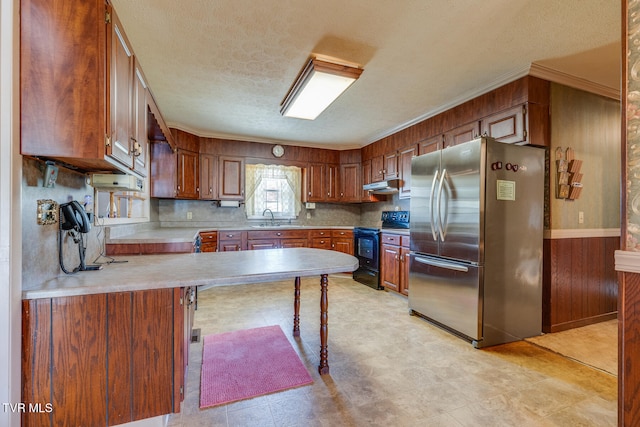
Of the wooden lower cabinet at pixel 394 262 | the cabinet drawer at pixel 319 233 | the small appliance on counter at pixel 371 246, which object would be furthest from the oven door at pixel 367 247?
the cabinet drawer at pixel 319 233

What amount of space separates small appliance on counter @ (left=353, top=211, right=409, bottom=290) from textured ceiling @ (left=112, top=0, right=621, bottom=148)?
1697 mm

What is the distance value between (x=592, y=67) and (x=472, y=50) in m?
1.22

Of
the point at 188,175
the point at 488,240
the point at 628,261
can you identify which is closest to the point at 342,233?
the point at 188,175

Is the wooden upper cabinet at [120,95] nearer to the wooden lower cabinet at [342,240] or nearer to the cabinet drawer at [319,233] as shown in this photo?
the cabinet drawer at [319,233]

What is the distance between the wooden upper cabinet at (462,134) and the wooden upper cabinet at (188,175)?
12.0 feet

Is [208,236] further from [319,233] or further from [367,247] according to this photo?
[367,247]

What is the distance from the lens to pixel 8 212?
1.11 meters

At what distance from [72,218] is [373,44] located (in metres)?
2.26

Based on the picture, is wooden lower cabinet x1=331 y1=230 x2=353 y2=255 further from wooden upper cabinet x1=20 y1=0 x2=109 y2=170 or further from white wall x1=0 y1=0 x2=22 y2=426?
white wall x1=0 y1=0 x2=22 y2=426

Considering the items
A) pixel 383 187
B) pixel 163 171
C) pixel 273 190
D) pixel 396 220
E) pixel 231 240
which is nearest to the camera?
pixel 163 171

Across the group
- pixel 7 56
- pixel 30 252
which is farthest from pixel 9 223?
pixel 7 56

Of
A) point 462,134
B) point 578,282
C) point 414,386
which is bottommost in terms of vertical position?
point 414,386

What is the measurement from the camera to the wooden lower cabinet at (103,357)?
1191 mm

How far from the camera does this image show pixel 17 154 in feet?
3.76
